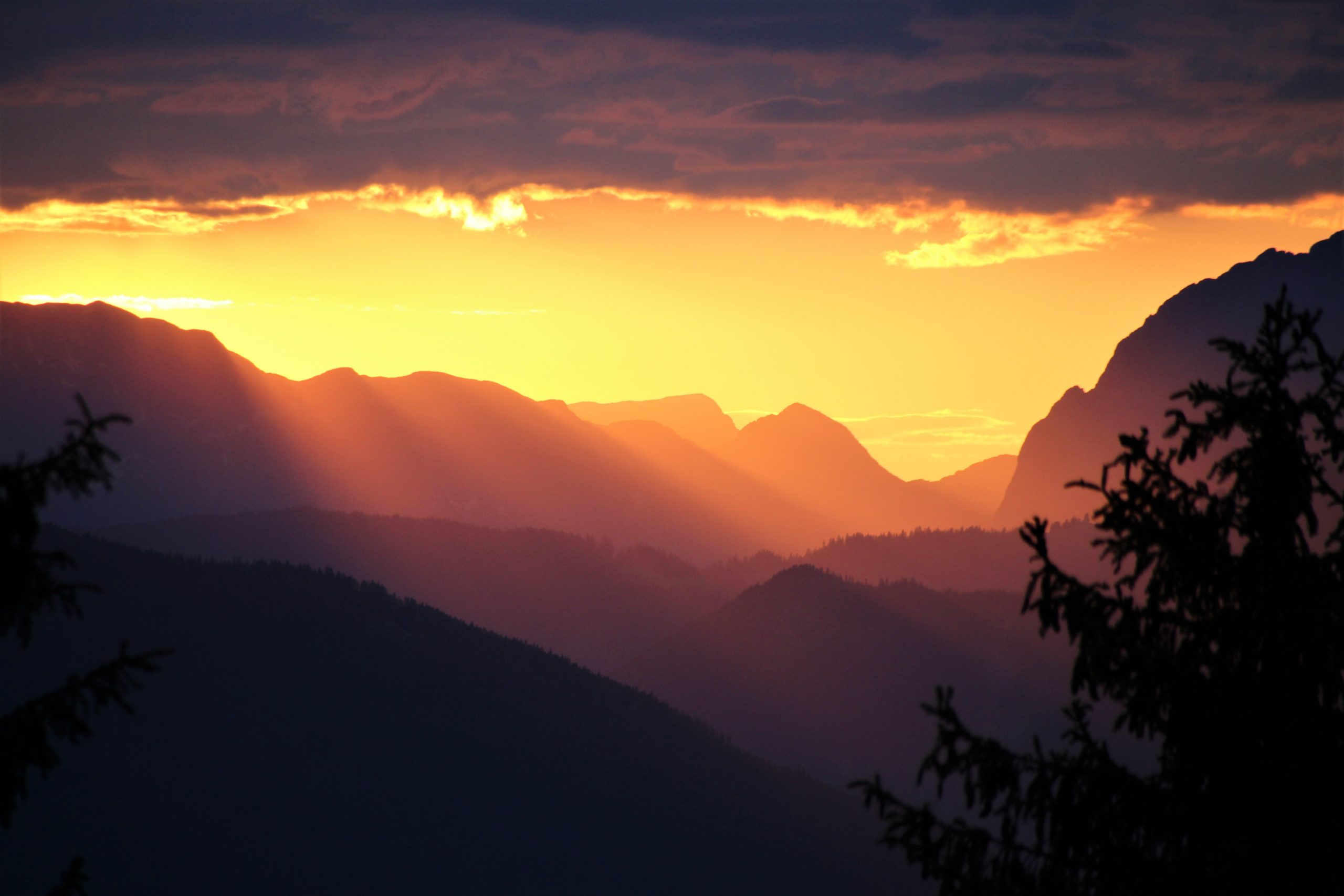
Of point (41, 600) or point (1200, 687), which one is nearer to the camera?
point (41, 600)

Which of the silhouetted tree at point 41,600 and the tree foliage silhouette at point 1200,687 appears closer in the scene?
the silhouetted tree at point 41,600

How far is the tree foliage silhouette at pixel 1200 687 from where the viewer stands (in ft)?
36.4

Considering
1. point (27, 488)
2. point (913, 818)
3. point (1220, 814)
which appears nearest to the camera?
point (27, 488)

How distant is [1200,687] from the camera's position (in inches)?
443

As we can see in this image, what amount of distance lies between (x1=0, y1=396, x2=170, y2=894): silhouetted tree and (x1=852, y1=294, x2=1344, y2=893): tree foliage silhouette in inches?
306

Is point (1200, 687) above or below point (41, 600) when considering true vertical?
below

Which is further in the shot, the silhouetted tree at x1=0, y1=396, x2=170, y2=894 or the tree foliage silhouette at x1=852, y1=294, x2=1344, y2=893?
the tree foliage silhouette at x1=852, y1=294, x2=1344, y2=893

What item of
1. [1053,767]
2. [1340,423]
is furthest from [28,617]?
[1340,423]

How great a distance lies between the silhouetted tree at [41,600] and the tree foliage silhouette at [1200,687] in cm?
776

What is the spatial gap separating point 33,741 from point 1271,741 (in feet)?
37.0

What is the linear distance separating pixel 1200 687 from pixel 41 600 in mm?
10686

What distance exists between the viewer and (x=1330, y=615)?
1094 cm

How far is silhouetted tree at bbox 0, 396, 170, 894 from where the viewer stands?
34.2 feet

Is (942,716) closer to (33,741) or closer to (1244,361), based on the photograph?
(1244,361)
